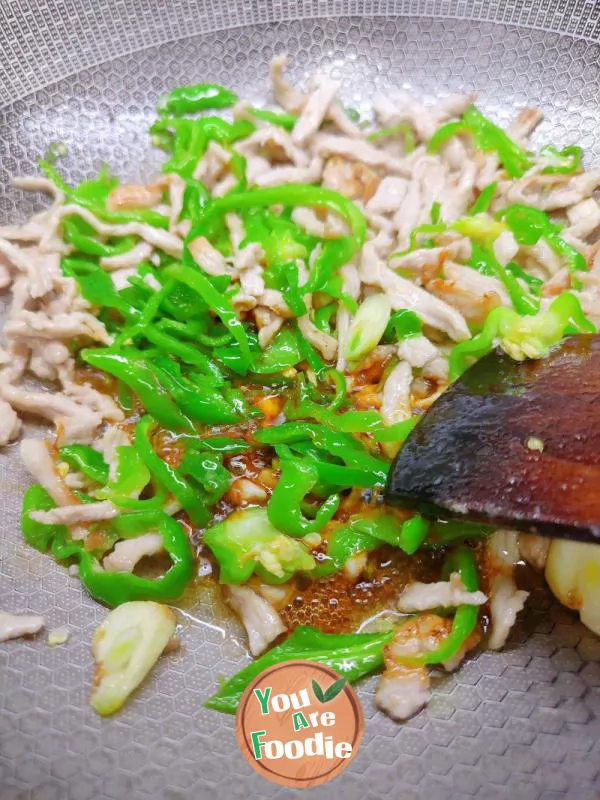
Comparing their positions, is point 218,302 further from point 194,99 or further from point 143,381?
point 194,99

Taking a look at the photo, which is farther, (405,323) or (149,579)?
(405,323)

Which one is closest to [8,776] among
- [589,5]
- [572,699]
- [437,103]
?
[572,699]

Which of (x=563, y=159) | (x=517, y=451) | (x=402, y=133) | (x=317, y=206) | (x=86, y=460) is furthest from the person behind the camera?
(x=402, y=133)

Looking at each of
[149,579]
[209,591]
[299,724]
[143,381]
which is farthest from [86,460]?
[299,724]

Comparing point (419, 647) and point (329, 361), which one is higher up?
point (329, 361)

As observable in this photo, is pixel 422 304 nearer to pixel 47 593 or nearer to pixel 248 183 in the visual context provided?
pixel 248 183

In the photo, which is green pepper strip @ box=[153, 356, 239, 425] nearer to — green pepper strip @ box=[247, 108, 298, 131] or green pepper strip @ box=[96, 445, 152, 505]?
green pepper strip @ box=[96, 445, 152, 505]
